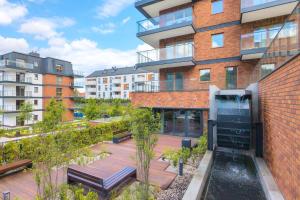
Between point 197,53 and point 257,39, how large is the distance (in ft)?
15.9

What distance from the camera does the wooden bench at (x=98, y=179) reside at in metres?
5.62

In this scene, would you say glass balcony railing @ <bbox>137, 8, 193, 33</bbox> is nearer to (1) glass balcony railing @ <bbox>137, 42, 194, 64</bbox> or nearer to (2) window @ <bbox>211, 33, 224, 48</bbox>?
(1) glass balcony railing @ <bbox>137, 42, 194, 64</bbox>

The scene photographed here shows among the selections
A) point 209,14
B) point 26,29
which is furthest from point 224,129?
point 26,29

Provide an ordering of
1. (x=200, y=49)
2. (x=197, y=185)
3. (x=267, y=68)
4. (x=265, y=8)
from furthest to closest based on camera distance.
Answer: (x=200, y=49), (x=265, y=8), (x=267, y=68), (x=197, y=185)

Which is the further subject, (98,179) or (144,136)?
(98,179)

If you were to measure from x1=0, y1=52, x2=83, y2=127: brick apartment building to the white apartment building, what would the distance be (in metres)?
23.3

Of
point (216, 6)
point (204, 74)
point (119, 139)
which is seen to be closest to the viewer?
point (119, 139)

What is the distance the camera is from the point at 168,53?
15328 millimetres

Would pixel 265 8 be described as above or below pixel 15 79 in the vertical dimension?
above

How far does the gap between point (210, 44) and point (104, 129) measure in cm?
1186

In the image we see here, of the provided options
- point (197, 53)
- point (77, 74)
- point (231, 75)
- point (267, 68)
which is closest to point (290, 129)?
point (267, 68)

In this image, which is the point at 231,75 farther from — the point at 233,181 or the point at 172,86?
the point at 233,181

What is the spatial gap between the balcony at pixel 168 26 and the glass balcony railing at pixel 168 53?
1.61 m

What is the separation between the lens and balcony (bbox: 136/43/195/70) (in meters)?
14.7
